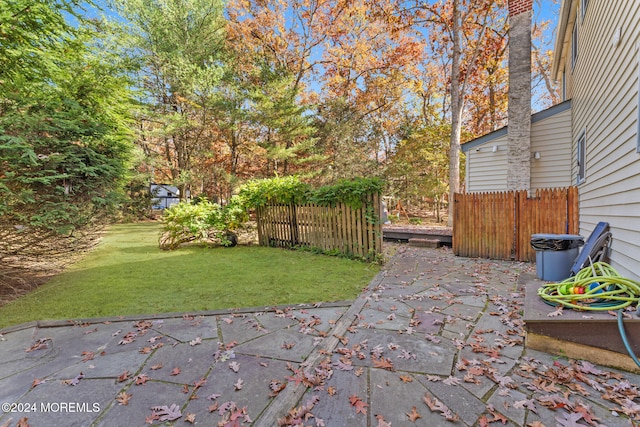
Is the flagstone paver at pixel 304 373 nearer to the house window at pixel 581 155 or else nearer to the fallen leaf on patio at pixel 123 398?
the fallen leaf on patio at pixel 123 398

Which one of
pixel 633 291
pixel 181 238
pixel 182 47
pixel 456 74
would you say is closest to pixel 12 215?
pixel 181 238

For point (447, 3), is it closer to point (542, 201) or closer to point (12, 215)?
point (542, 201)

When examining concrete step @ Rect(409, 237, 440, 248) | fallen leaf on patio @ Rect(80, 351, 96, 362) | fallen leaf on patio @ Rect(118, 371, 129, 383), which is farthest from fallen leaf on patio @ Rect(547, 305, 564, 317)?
concrete step @ Rect(409, 237, 440, 248)

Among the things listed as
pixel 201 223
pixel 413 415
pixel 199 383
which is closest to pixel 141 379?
pixel 199 383

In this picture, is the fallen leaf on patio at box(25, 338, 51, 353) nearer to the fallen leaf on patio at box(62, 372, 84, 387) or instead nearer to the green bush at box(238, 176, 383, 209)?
the fallen leaf on patio at box(62, 372, 84, 387)

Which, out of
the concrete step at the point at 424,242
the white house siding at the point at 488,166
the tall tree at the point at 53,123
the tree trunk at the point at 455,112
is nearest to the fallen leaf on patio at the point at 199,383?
the tall tree at the point at 53,123

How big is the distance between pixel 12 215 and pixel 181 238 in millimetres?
3642

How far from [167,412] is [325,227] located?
4.92 metres

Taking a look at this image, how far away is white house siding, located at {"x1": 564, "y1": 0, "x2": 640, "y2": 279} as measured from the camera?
2.83m

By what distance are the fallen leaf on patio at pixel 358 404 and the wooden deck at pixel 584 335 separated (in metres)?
1.55

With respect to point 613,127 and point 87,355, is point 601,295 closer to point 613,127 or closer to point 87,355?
point 613,127

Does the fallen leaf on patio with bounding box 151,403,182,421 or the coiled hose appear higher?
the coiled hose

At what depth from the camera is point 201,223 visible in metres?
7.08

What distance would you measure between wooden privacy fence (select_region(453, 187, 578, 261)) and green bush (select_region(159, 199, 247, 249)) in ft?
17.4
